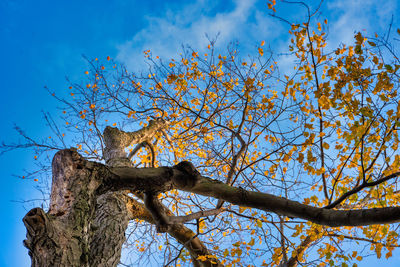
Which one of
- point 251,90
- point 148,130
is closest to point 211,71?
point 251,90

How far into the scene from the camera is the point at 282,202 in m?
2.57

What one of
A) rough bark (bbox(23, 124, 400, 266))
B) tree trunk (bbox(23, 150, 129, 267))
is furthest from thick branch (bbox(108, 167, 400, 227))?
tree trunk (bbox(23, 150, 129, 267))

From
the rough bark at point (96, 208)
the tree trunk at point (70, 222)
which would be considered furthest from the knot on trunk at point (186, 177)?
the tree trunk at point (70, 222)

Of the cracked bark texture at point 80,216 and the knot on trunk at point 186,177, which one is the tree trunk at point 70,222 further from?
the knot on trunk at point 186,177

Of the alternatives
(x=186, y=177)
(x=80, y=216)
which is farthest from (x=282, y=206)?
(x=80, y=216)

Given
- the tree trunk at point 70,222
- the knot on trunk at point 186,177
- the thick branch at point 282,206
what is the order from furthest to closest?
the knot on trunk at point 186,177 < the thick branch at point 282,206 < the tree trunk at point 70,222

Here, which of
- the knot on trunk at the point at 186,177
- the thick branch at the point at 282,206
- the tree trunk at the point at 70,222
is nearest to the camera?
the tree trunk at the point at 70,222

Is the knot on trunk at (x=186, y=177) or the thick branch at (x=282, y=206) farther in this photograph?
the knot on trunk at (x=186, y=177)

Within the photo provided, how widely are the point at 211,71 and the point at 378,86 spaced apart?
256 cm

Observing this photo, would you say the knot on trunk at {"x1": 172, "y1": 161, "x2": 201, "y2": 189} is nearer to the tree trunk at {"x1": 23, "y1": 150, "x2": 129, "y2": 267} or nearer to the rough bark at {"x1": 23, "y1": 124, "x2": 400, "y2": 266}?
the rough bark at {"x1": 23, "y1": 124, "x2": 400, "y2": 266}

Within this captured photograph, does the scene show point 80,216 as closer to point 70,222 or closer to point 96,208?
A: point 70,222

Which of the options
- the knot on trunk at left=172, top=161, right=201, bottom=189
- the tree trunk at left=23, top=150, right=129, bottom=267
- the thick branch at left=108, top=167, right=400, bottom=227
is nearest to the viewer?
the tree trunk at left=23, top=150, right=129, bottom=267

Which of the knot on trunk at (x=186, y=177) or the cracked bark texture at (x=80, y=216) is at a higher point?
the knot on trunk at (x=186, y=177)

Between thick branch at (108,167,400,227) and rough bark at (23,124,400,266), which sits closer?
rough bark at (23,124,400,266)
